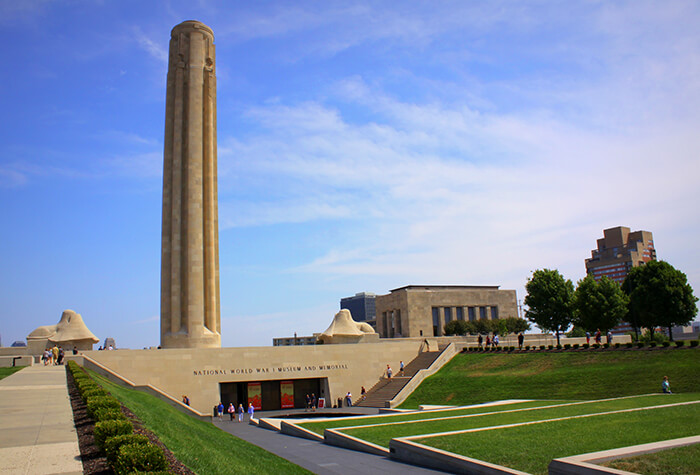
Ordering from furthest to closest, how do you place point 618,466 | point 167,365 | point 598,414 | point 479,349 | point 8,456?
point 479,349 → point 167,365 → point 598,414 → point 618,466 → point 8,456

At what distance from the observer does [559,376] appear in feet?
109

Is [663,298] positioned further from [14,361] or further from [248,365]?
[14,361]

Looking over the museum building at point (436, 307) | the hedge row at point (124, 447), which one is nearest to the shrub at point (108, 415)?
the hedge row at point (124, 447)

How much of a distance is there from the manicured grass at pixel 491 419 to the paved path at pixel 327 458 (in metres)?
1.18

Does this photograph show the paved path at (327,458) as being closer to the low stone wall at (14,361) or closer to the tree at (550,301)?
the low stone wall at (14,361)

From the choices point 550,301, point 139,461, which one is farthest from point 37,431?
point 550,301

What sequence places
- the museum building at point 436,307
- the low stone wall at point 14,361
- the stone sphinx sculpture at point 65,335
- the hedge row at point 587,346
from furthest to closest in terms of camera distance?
the museum building at point 436,307 < the stone sphinx sculpture at point 65,335 < the low stone wall at point 14,361 < the hedge row at point 587,346

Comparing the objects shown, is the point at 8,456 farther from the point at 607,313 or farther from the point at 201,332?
the point at 607,313

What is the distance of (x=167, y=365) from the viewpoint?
3778cm

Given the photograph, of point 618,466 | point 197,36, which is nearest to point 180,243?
point 197,36

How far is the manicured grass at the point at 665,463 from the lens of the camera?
34.8 ft

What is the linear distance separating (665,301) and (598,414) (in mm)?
34460

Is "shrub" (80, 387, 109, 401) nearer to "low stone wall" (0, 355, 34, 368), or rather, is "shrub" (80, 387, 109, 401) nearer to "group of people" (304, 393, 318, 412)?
"low stone wall" (0, 355, 34, 368)

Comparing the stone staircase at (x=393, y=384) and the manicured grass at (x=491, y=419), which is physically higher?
the manicured grass at (x=491, y=419)
